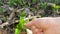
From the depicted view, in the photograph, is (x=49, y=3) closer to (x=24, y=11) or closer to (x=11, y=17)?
(x=24, y=11)

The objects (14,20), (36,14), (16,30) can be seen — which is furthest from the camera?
(36,14)

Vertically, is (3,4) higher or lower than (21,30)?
higher

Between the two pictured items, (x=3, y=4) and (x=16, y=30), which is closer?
(x=16, y=30)

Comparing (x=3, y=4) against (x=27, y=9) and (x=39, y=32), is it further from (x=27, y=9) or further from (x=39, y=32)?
(x=39, y=32)

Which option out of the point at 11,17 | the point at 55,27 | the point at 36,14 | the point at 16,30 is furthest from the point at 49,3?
the point at 55,27

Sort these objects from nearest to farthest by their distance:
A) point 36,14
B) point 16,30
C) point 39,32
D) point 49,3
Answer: point 39,32, point 16,30, point 36,14, point 49,3

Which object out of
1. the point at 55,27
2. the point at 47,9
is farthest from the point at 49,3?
the point at 55,27
